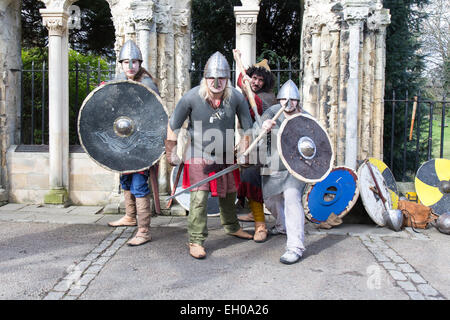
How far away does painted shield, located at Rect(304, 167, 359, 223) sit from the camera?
16.7 ft

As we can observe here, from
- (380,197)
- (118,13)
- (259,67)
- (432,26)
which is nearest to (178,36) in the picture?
(118,13)

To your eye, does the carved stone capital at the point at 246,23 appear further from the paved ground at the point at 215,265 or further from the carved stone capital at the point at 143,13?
the paved ground at the point at 215,265

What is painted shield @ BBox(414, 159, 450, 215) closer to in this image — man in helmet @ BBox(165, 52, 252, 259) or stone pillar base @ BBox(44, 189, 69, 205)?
man in helmet @ BBox(165, 52, 252, 259)

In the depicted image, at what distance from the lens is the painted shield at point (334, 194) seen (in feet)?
16.7

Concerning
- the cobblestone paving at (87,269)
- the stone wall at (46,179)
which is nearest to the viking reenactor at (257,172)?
the cobblestone paving at (87,269)

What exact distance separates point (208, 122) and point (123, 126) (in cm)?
88

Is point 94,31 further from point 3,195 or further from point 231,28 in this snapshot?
point 3,195

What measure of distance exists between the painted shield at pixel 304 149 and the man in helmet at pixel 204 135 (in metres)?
0.44

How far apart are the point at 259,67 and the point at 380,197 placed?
200 centimetres

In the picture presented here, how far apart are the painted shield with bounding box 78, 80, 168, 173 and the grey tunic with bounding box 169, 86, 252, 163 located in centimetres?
37

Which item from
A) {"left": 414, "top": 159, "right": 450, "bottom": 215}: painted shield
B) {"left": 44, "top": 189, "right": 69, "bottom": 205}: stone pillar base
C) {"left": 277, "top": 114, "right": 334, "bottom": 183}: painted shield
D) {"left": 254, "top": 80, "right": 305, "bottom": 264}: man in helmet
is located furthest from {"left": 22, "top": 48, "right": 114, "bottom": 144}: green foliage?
{"left": 414, "top": 159, "right": 450, "bottom": 215}: painted shield

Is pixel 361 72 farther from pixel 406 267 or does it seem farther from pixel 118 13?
pixel 118 13

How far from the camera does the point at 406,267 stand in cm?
373
